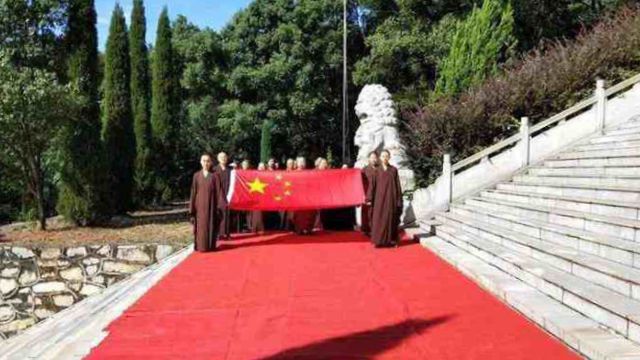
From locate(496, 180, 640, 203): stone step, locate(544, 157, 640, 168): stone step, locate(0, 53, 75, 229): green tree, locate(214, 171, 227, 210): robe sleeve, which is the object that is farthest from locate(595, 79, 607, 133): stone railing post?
locate(0, 53, 75, 229): green tree

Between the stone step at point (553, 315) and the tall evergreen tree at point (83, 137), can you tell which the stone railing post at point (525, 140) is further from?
the tall evergreen tree at point (83, 137)

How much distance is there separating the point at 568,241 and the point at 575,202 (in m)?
1.44

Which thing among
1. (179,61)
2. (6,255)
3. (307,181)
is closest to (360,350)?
(307,181)

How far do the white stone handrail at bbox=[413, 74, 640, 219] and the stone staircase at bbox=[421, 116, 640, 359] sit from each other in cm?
26

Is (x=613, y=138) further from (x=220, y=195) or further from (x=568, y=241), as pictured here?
(x=220, y=195)

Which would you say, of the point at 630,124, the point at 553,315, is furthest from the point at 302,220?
the point at 553,315

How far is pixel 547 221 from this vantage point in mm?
8883

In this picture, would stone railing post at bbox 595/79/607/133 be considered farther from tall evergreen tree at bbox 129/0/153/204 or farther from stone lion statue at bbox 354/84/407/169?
tall evergreen tree at bbox 129/0/153/204

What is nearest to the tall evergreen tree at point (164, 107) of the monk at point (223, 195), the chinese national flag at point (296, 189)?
the monk at point (223, 195)

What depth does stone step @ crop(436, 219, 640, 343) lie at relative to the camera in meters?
4.95

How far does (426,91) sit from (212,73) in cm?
1051

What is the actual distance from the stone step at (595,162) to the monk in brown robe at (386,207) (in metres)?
3.29

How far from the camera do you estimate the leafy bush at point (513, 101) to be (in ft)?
49.9

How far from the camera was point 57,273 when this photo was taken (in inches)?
496
